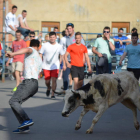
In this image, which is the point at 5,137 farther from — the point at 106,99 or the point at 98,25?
the point at 98,25

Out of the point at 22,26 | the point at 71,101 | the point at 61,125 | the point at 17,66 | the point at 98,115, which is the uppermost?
the point at 22,26

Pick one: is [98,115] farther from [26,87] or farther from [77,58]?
[77,58]

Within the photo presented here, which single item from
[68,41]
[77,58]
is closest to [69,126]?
[77,58]

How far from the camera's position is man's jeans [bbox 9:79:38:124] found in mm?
6395

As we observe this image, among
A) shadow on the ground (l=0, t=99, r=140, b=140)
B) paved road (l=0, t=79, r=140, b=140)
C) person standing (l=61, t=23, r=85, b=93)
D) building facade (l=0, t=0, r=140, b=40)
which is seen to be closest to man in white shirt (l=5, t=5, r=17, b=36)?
person standing (l=61, t=23, r=85, b=93)

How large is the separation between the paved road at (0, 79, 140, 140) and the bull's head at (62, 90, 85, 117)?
45cm

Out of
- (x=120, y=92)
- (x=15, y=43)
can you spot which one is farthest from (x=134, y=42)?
(x=15, y=43)

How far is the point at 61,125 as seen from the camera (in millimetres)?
7141

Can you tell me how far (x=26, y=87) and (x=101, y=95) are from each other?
4.66 feet

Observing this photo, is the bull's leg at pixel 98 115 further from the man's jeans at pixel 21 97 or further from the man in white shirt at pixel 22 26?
the man in white shirt at pixel 22 26

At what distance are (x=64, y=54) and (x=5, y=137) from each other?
517 centimetres

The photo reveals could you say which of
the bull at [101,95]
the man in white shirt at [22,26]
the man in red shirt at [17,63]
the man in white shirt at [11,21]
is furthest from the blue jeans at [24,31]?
the bull at [101,95]

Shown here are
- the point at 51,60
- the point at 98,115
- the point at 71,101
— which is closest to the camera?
the point at 71,101

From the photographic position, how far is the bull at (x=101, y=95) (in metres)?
6.15
